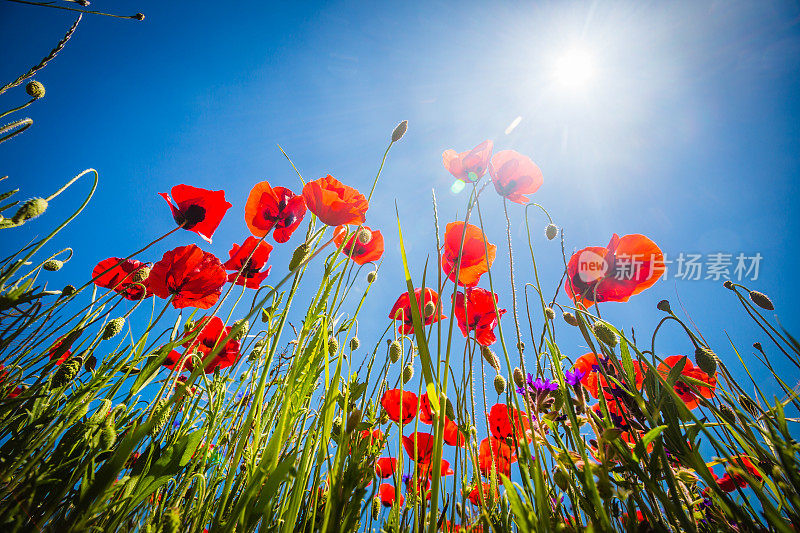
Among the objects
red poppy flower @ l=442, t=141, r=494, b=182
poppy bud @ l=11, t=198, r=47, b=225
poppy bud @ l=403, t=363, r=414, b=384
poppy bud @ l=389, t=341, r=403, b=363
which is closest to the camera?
poppy bud @ l=11, t=198, r=47, b=225

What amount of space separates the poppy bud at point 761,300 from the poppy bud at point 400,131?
1281 mm

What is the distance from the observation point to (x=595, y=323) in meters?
0.85

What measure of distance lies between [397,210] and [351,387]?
0.43 m

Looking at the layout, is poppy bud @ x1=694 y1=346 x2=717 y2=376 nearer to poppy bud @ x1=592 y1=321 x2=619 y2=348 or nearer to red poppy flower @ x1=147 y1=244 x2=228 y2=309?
poppy bud @ x1=592 y1=321 x2=619 y2=348

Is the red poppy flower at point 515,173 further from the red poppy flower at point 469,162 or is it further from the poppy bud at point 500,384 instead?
the poppy bud at point 500,384

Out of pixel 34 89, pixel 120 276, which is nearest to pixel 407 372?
pixel 120 276

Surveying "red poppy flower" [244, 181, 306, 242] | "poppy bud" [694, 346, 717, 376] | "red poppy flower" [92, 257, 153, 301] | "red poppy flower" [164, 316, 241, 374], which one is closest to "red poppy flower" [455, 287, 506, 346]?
"poppy bud" [694, 346, 717, 376]

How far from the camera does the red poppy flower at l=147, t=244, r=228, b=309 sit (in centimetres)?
121

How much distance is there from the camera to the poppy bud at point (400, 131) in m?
1.02

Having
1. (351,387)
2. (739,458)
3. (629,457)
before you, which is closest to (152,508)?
(351,387)

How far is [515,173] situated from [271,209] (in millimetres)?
1022

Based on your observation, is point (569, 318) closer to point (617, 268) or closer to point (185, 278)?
point (617, 268)

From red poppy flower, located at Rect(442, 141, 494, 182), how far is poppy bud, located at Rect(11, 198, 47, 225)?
123 cm

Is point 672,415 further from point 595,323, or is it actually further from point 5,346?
point 5,346
